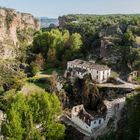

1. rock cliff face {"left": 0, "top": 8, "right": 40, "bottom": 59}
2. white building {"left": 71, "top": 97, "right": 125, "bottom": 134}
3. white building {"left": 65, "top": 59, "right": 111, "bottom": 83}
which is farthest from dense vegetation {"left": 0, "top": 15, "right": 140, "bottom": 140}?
white building {"left": 71, "top": 97, "right": 125, "bottom": 134}

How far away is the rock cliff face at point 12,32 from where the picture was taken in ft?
277

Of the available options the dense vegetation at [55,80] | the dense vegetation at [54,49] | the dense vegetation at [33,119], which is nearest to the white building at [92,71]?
the dense vegetation at [55,80]

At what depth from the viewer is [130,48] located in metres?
71.9

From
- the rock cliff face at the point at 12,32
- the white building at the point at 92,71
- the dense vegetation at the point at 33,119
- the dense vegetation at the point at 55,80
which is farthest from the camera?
the rock cliff face at the point at 12,32

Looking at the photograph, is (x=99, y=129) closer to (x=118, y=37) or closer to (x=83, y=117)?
(x=83, y=117)

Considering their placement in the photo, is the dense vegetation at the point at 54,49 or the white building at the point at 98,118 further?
the dense vegetation at the point at 54,49

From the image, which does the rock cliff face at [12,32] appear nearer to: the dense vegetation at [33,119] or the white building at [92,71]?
the white building at [92,71]

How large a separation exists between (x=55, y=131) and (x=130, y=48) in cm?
3327

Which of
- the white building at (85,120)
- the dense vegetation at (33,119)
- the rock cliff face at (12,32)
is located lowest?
the white building at (85,120)

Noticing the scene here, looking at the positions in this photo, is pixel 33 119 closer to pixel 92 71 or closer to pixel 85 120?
pixel 85 120

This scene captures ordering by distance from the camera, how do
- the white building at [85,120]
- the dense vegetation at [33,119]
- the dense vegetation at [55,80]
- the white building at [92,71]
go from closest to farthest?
the dense vegetation at [33,119] → the dense vegetation at [55,80] → the white building at [85,120] → the white building at [92,71]

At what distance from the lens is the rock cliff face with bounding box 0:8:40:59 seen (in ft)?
277

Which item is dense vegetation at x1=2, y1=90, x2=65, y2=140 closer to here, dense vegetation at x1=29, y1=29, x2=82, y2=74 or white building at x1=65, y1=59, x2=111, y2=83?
white building at x1=65, y1=59, x2=111, y2=83

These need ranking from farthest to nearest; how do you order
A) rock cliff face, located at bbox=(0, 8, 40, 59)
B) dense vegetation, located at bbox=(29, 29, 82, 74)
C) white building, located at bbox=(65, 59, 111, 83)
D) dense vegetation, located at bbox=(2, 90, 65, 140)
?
rock cliff face, located at bbox=(0, 8, 40, 59) → dense vegetation, located at bbox=(29, 29, 82, 74) → white building, located at bbox=(65, 59, 111, 83) → dense vegetation, located at bbox=(2, 90, 65, 140)
